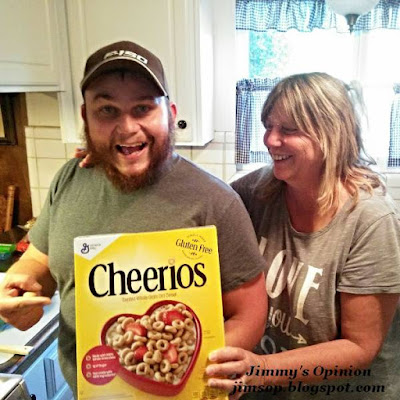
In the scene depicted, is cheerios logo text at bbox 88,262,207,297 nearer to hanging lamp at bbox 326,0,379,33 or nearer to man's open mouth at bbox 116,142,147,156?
man's open mouth at bbox 116,142,147,156

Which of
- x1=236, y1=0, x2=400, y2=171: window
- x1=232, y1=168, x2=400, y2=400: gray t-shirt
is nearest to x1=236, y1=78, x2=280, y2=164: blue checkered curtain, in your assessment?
x1=236, y1=0, x2=400, y2=171: window

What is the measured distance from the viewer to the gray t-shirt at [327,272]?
94 centimetres

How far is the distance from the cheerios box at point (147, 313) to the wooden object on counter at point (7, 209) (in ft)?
5.01

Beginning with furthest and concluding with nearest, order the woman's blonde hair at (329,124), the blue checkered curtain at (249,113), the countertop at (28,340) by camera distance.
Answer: the blue checkered curtain at (249,113) < the countertop at (28,340) < the woman's blonde hair at (329,124)

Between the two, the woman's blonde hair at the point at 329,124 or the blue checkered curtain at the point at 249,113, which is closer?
the woman's blonde hair at the point at 329,124

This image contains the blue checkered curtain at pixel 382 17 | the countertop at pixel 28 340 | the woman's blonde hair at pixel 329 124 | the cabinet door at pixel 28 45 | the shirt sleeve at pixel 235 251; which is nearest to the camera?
the shirt sleeve at pixel 235 251

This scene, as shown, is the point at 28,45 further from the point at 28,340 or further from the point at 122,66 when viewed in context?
the point at 28,340

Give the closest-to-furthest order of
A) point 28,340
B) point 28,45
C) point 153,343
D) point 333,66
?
point 153,343 < point 28,340 < point 28,45 < point 333,66

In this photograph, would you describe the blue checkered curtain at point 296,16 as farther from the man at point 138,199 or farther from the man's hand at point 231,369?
the man's hand at point 231,369

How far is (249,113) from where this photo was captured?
6.96 ft

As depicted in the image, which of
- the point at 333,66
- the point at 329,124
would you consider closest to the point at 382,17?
the point at 333,66

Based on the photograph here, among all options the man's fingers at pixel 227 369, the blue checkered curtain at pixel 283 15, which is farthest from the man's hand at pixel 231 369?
the blue checkered curtain at pixel 283 15

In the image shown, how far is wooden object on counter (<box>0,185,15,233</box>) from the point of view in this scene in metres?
2.11

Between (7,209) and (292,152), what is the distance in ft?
5.31
